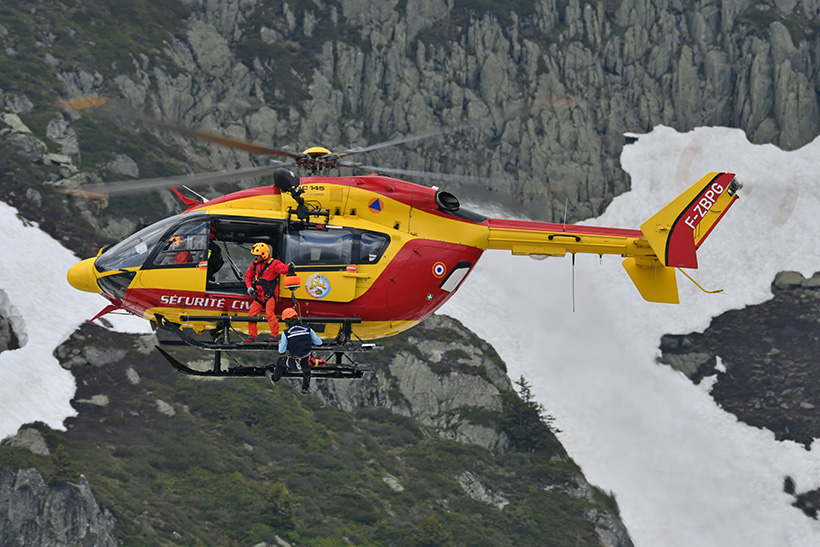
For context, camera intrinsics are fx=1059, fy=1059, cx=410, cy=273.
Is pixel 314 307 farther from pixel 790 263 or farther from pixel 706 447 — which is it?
pixel 790 263

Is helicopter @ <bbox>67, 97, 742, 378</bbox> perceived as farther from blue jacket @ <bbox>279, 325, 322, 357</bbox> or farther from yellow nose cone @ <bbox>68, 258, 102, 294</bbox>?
blue jacket @ <bbox>279, 325, 322, 357</bbox>

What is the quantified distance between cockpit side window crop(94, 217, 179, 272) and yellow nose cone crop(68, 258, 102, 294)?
228 mm

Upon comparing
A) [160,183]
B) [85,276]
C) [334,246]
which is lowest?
[85,276]

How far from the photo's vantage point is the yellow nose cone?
83.9 ft

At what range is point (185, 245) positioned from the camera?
25062mm

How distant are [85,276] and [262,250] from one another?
479cm

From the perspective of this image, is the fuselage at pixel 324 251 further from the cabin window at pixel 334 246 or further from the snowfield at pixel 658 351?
the snowfield at pixel 658 351

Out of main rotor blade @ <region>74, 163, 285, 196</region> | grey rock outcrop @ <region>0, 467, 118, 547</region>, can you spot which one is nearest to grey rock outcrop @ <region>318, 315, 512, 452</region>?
grey rock outcrop @ <region>0, 467, 118, 547</region>

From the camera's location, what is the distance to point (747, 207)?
75562 millimetres

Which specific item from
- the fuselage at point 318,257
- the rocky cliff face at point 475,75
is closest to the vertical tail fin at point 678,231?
the fuselage at point 318,257

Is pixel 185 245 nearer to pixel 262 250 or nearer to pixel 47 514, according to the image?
pixel 262 250

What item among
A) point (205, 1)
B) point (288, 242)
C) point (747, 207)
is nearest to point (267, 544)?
point (288, 242)

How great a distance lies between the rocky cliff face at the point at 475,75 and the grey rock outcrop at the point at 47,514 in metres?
32.3

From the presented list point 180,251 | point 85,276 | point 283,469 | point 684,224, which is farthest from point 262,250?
point 283,469
